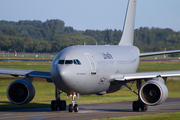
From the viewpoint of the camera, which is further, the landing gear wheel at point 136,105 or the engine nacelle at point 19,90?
the landing gear wheel at point 136,105

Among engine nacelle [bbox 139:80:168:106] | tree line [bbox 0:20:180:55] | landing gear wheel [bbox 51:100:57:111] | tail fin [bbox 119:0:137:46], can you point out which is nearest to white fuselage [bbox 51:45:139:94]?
engine nacelle [bbox 139:80:168:106]

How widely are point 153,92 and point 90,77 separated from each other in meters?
4.41

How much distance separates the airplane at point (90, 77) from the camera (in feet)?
64.3

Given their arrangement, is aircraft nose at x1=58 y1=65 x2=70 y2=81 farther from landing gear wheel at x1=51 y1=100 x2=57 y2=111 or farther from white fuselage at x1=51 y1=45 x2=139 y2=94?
landing gear wheel at x1=51 y1=100 x2=57 y2=111

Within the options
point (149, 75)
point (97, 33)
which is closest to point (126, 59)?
point (149, 75)

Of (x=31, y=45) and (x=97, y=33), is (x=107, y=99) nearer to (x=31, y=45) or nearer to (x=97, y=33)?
(x=31, y=45)

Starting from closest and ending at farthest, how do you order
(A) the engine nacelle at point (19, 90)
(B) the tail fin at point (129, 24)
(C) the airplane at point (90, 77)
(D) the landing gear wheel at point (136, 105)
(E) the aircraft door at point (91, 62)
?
(C) the airplane at point (90, 77) < (E) the aircraft door at point (91, 62) < (A) the engine nacelle at point (19, 90) < (D) the landing gear wheel at point (136, 105) < (B) the tail fin at point (129, 24)

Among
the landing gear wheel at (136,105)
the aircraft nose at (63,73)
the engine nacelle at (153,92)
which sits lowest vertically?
the landing gear wheel at (136,105)

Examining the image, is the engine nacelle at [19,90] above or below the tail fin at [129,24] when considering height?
below

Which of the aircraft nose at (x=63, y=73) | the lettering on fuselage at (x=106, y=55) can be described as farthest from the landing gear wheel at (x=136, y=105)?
the aircraft nose at (x=63, y=73)

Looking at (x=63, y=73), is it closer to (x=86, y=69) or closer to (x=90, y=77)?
(x=86, y=69)

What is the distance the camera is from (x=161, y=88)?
2142cm

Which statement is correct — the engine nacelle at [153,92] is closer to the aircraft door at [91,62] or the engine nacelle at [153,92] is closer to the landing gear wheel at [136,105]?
the landing gear wheel at [136,105]

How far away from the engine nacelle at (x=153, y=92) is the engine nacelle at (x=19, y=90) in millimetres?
7253
